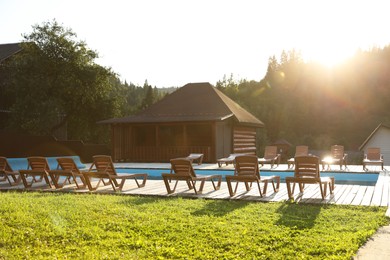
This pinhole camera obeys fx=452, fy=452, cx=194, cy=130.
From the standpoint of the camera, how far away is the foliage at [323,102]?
6894 centimetres

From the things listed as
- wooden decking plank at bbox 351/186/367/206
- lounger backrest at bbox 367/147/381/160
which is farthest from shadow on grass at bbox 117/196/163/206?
lounger backrest at bbox 367/147/381/160

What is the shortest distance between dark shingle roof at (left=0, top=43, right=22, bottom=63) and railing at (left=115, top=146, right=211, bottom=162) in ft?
40.6

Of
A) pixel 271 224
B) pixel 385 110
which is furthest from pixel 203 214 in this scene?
pixel 385 110

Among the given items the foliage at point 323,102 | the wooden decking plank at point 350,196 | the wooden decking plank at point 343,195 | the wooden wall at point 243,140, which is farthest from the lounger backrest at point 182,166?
the foliage at point 323,102

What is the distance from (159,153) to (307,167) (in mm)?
15946

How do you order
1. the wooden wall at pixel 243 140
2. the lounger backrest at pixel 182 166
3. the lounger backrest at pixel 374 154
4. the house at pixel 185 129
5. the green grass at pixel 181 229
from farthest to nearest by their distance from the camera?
the wooden wall at pixel 243 140, the house at pixel 185 129, the lounger backrest at pixel 374 154, the lounger backrest at pixel 182 166, the green grass at pixel 181 229

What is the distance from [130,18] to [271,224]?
317 inches

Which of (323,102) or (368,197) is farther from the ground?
(323,102)

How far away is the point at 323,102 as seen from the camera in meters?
74.7

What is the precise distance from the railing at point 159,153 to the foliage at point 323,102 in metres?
39.2

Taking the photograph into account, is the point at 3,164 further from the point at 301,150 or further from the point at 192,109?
the point at 192,109

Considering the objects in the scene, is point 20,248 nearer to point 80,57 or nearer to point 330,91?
point 80,57

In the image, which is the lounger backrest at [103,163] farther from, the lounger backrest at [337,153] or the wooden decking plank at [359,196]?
the lounger backrest at [337,153]

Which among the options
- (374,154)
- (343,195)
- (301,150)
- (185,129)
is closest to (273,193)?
(343,195)
